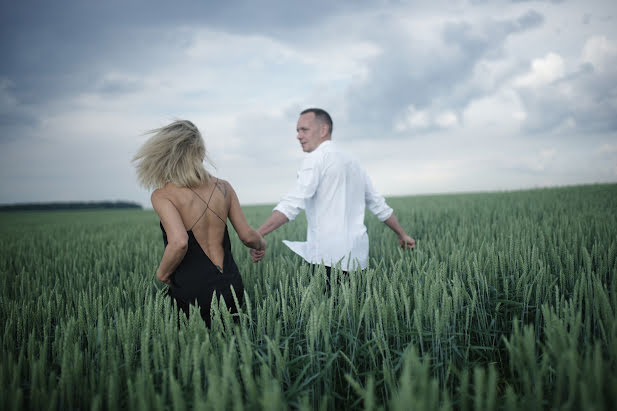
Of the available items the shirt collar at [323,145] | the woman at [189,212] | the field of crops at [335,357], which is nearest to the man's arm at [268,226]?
the woman at [189,212]

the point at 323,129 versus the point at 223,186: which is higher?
the point at 323,129

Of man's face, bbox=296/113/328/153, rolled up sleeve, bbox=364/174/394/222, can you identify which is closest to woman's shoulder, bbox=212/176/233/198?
man's face, bbox=296/113/328/153

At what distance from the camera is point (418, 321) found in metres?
1.50

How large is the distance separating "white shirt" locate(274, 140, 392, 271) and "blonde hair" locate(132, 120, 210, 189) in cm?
94

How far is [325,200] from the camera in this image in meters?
2.95

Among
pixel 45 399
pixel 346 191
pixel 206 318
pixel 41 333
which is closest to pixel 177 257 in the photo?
pixel 206 318

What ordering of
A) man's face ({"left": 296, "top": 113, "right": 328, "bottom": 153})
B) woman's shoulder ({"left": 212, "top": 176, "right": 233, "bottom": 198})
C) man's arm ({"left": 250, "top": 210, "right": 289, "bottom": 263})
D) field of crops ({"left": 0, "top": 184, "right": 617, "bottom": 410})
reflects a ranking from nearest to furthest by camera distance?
field of crops ({"left": 0, "top": 184, "right": 617, "bottom": 410}), woman's shoulder ({"left": 212, "top": 176, "right": 233, "bottom": 198}), man's arm ({"left": 250, "top": 210, "right": 289, "bottom": 263}), man's face ({"left": 296, "top": 113, "right": 328, "bottom": 153})

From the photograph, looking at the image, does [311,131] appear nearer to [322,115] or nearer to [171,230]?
[322,115]

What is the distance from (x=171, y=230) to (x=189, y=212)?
0.61 ft

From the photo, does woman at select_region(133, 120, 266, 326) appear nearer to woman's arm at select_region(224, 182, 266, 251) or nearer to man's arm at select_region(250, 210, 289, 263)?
woman's arm at select_region(224, 182, 266, 251)

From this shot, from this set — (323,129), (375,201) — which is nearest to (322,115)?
(323,129)

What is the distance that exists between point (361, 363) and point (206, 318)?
1100 mm

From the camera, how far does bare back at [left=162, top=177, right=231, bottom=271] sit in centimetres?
206

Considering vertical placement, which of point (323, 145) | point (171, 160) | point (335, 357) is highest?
point (323, 145)
